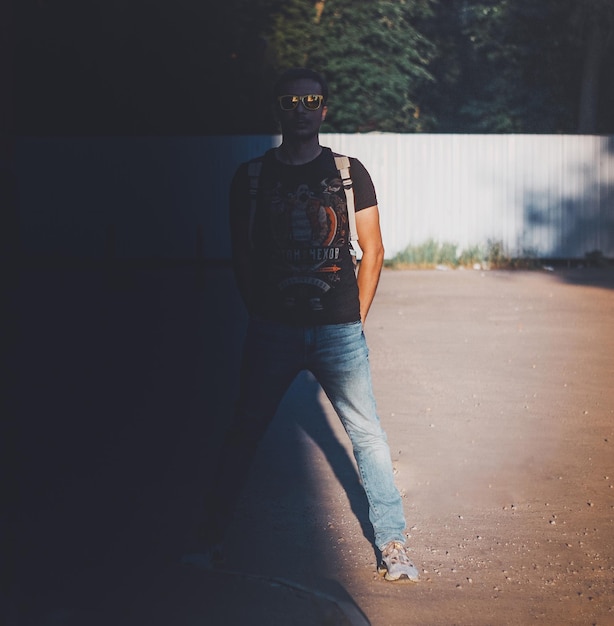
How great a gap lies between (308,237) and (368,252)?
1.08 ft

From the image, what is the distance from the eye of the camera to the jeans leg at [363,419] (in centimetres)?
436

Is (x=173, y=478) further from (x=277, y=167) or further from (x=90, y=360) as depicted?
(x=90, y=360)

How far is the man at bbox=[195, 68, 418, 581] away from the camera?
4203 mm

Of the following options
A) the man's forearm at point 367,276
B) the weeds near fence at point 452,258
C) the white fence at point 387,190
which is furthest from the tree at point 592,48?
the man's forearm at point 367,276

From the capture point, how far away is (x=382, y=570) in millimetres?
4457

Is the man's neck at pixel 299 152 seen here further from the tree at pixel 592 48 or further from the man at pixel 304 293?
the tree at pixel 592 48

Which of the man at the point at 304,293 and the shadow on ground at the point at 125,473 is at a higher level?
the man at the point at 304,293

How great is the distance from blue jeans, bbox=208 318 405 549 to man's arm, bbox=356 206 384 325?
17 centimetres

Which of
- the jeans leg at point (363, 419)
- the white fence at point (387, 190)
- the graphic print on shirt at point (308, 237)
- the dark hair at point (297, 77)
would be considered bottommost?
the white fence at point (387, 190)

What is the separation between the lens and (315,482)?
594 cm

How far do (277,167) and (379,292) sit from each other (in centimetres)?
1120

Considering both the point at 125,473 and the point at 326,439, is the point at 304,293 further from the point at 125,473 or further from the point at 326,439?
the point at 326,439

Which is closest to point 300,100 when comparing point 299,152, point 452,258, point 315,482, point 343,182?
point 299,152

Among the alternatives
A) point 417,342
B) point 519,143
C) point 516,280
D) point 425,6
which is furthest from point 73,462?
point 425,6
